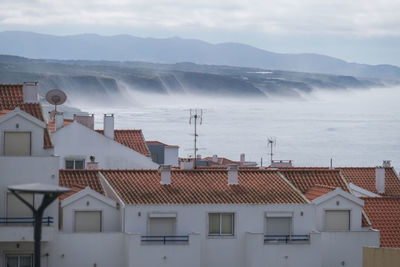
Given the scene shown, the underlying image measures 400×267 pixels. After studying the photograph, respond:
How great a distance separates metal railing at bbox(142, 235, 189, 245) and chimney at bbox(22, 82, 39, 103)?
16.0ft

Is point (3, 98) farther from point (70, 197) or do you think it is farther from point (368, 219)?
point (368, 219)

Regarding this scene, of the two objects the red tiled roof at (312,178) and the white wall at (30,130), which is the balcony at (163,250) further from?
the red tiled roof at (312,178)

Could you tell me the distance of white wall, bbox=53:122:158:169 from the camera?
44.2 meters

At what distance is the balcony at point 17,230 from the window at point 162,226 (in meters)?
3.07

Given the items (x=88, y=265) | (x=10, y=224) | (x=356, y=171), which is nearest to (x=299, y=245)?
(x=88, y=265)

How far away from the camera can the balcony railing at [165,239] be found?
28250mm

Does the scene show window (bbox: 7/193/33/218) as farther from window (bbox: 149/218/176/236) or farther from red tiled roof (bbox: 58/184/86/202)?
window (bbox: 149/218/176/236)

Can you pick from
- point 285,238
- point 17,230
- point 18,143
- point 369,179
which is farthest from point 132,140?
point 17,230

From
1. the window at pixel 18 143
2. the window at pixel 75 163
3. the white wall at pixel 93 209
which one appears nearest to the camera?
the window at pixel 18 143

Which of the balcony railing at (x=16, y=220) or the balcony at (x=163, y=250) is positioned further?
the balcony at (x=163, y=250)

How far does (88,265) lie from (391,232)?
10138 mm

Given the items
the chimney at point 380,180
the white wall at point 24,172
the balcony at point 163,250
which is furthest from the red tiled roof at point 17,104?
the chimney at point 380,180

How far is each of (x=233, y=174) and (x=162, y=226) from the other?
3.02 meters

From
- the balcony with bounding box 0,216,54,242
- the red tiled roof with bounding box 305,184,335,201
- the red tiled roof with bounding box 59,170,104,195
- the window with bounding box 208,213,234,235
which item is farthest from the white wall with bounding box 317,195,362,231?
the balcony with bounding box 0,216,54,242
